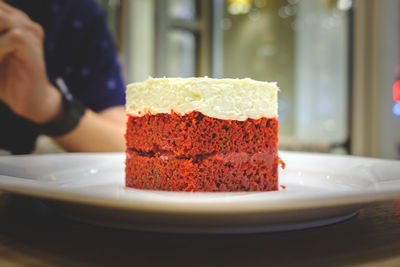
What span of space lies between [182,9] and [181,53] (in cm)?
50

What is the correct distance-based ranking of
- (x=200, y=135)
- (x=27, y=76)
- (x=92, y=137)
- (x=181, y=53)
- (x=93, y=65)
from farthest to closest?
(x=181, y=53) < (x=93, y=65) < (x=92, y=137) < (x=27, y=76) < (x=200, y=135)

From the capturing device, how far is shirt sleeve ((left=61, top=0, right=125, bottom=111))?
6.23 feet

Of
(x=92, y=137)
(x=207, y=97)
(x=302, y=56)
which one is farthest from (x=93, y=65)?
(x=302, y=56)

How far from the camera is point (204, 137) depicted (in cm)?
74

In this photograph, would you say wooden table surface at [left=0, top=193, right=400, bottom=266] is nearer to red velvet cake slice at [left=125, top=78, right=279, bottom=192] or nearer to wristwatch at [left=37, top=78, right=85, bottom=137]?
red velvet cake slice at [left=125, top=78, right=279, bottom=192]

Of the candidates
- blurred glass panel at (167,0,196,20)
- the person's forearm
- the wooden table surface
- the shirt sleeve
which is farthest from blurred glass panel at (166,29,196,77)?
the wooden table surface

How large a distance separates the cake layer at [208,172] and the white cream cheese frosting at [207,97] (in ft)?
0.28

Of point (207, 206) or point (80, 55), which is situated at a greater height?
point (80, 55)

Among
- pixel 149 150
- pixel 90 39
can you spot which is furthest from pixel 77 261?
pixel 90 39

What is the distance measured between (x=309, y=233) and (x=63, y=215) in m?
0.32

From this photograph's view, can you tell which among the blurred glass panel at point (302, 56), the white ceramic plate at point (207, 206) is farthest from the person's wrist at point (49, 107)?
the blurred glass panel at point (302, 56)

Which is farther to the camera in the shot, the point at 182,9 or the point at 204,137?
the point at 182,9

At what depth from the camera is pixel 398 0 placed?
3.22m

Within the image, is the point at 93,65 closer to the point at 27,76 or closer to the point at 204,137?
the point at 27,76
